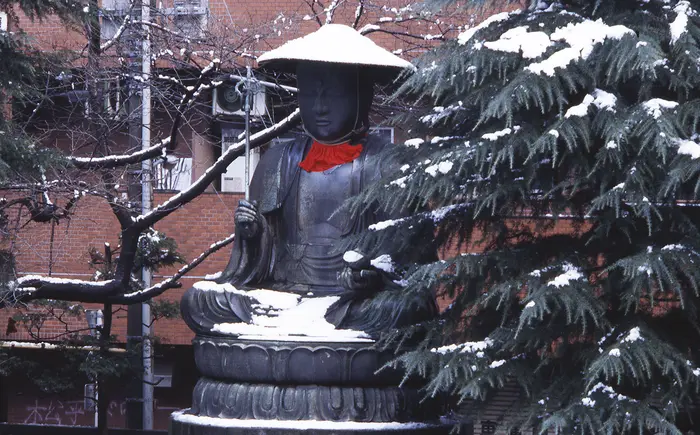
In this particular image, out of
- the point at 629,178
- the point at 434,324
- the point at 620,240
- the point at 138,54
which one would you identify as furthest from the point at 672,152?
the point at 138,54

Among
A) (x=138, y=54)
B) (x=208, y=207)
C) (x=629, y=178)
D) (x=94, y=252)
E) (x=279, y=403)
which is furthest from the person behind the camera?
(x=208, y=207)

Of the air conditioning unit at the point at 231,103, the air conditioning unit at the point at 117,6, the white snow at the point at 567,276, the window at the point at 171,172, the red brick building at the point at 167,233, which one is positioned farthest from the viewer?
the red brick building at the point at 167,233

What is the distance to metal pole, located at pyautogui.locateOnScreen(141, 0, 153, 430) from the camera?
12.4 meters

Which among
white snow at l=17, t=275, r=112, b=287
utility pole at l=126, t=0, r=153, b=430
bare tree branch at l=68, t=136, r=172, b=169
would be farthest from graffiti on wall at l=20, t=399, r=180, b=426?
bare tree branch at l=68, t=136, r=172, b=169

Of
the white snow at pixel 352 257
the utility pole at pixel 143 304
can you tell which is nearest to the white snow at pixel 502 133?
the white snow at pixel 352 257

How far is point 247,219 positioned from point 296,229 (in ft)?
1.57

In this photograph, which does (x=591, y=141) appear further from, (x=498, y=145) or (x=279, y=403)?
(x=279, y=403)

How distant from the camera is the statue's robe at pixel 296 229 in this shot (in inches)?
333

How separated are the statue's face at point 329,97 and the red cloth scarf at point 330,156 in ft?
0.39

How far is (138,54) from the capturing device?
1255cm

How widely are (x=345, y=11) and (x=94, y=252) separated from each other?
3904mm

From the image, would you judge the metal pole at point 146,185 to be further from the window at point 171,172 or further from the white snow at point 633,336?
the white snow at point 633,336

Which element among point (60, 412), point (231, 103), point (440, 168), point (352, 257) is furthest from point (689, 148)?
point (60, 412)

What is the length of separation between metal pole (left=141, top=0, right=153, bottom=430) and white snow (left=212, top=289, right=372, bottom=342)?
4.08m
